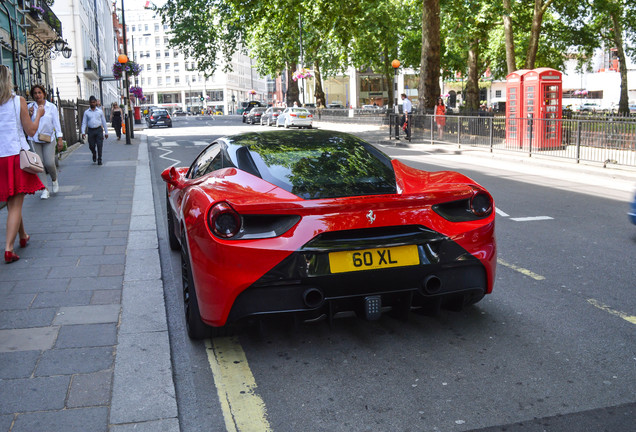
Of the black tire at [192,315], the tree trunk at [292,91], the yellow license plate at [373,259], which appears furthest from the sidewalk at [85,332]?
the tree trunk at [292,91]

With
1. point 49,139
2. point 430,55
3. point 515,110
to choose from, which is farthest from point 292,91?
point 49,139

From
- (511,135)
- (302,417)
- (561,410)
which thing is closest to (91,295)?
(302,417)

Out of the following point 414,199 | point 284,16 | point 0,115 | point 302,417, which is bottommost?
point 302,417

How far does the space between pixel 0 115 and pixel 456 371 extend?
4.96 metres

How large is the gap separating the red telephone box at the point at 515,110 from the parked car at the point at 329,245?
15.5 meters

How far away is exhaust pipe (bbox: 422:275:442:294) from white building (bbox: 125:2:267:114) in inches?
5269

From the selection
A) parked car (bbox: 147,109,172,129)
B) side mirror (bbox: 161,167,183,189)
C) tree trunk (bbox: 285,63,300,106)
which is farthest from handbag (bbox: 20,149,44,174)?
tree trunk (bbox: 285,63,300,106)

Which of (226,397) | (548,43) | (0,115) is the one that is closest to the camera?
(226,397)

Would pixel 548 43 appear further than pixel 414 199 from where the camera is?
Yes

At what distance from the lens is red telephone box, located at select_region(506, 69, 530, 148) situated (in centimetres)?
1889

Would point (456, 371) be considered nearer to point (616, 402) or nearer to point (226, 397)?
point (616, 402)

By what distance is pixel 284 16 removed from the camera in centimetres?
2630

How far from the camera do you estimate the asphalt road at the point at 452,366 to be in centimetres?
319

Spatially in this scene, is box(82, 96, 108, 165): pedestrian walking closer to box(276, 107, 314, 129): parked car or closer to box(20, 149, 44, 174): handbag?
box(20, 149, 44, 174): handbag
